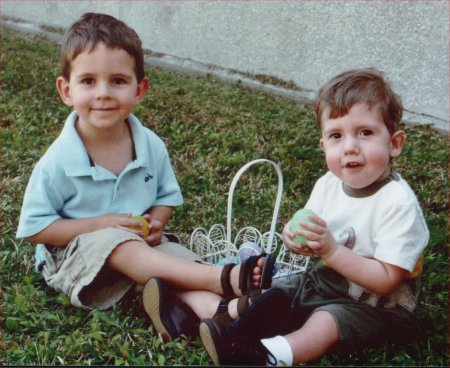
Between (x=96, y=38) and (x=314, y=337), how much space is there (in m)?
1.40

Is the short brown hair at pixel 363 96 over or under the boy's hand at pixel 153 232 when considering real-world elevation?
over

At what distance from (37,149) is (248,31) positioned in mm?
3061

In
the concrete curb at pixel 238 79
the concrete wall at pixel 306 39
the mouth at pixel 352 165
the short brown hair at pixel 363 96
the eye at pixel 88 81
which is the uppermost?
the concrete wall at pixel 306 39

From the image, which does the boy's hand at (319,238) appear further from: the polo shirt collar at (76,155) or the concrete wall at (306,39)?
the concrete wall at (306,39)

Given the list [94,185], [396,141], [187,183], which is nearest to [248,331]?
[396,141]

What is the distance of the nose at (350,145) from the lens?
83.6 inches

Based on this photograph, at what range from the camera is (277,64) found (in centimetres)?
616

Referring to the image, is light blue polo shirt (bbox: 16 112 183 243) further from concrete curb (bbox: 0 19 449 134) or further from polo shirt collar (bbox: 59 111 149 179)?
concrete curb (bbox: 0 19 449 134)

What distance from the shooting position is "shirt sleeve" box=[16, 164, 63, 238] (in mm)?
2447

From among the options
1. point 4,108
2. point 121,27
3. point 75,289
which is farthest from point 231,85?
point 75,289

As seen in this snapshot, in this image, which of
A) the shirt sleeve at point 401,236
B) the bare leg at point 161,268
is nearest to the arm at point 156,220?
the bare leg at point 161,268

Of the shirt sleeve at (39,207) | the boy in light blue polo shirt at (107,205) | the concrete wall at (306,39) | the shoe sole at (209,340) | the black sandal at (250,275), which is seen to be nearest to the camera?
the shoe sole at (209,340)

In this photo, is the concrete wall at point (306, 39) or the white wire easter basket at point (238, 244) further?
the concrete wall at point (306, 39)

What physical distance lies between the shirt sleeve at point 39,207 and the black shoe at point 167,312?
0.52 metres
